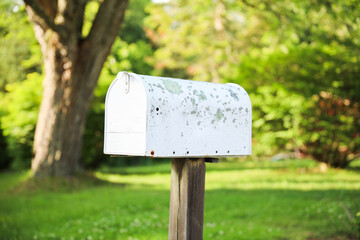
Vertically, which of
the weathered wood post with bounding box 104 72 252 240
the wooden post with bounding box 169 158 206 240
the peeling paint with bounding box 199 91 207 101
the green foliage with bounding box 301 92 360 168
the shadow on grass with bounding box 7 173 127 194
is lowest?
the shadow on grass with bounding box 7 173 127 194

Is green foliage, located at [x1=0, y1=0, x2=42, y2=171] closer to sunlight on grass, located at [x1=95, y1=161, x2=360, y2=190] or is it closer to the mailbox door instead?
sunlight on grass, located at [x1=95, y1=161, x2=360, y2=190]

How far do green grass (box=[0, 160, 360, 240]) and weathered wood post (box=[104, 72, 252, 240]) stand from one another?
2.23 metres

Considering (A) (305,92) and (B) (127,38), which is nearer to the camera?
(A) (305,92)

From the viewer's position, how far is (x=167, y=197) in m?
8.99

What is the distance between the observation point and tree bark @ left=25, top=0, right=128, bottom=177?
9594mm

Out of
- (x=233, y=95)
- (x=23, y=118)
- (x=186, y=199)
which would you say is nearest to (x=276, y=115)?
(x=23, y=118)

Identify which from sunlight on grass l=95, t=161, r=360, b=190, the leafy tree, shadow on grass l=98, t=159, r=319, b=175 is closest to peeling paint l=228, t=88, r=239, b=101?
sunlight on grass l=95, t=161, r=360, b=190

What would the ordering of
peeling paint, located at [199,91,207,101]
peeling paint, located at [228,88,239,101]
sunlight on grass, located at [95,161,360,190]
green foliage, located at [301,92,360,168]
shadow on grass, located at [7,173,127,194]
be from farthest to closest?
green foliage, located at [301,92,360,168] < sunlight on grass, located at [95,161,360,190] < shadow on grass, located at [7,173,127,194] < peeling paint, located at [228,88,239,101] < peeling paint, located at [199,91,207,101]

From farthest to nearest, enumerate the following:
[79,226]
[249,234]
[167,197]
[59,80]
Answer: [59,80] → [167,197] → [79,226] → [249,234]

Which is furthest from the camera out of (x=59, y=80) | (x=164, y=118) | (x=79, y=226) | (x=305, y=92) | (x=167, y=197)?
(x=305, y=92)

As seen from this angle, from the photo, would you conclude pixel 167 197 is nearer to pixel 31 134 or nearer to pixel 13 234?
pixel 13 234

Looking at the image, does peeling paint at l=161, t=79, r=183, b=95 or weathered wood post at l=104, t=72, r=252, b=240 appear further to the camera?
peeling paint at l=161, t=79, r=183, b=95

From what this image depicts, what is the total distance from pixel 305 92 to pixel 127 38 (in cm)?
1776

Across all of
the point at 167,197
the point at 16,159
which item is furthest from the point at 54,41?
the point at 16,159
